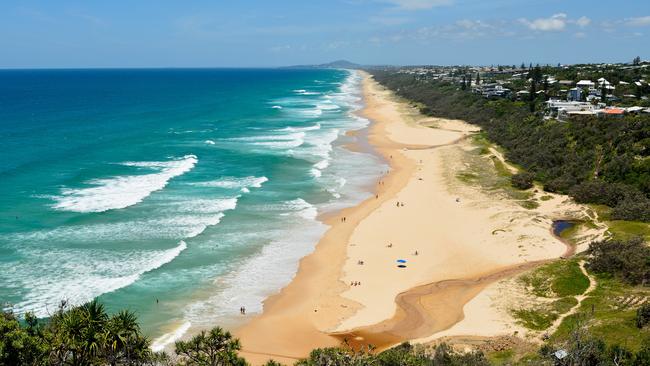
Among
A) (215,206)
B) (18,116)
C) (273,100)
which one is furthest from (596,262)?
(273,100)

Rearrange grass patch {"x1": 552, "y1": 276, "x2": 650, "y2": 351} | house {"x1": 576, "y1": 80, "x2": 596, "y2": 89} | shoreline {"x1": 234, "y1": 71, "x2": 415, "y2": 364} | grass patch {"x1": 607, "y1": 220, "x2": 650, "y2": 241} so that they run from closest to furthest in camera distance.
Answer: grass patch {"x1": 552, "y1": 276, "x2": 650, "y2": 351}
shoreline {"x1": 234, "y1": 71, "x2": 415, "y2": 364}
grass patch {"x1": 607, "y1": 220, "x2": 650, "y2": 241}
house {"x1": 576, "y1": 80, "x2": 596, "y2": 89}

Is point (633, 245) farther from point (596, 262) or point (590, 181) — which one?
point (590, 181)

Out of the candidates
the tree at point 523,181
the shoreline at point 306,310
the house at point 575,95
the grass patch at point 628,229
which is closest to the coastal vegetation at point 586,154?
the tree at point 523,181

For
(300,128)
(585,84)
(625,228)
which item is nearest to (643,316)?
(625,228)

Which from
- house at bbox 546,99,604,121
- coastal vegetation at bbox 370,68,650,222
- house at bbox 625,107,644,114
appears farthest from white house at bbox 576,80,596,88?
house at bbox 625,107,644,114

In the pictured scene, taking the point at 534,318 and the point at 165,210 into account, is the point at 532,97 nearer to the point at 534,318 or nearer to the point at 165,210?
the point at 165,210

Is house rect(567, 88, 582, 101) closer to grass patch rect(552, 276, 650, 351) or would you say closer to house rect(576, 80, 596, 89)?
house rect(576, 80, 596, 89)
